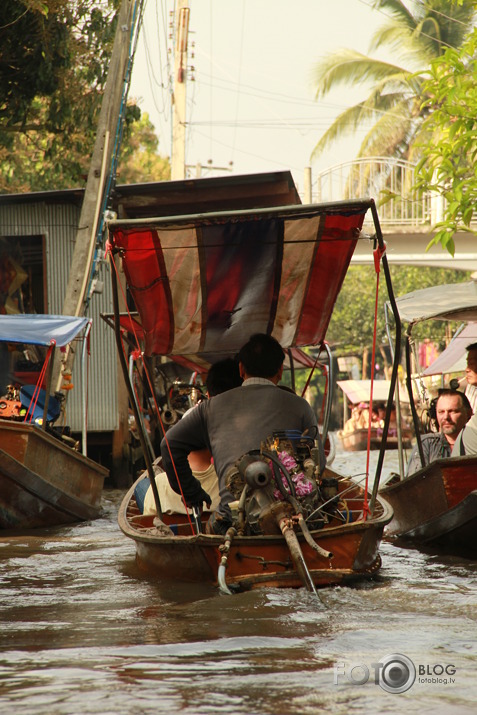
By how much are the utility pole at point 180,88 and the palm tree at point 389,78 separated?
5.20 m

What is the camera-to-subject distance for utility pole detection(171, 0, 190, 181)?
1988cm

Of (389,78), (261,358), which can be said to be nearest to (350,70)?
(389,78)

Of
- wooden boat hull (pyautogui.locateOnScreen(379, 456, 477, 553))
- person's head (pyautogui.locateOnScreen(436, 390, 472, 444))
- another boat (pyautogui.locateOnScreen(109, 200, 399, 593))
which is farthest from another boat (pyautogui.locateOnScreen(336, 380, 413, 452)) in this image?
another boat (pyautogui.locateOnScreen(109, 200, 399, 593))

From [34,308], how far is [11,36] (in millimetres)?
4519

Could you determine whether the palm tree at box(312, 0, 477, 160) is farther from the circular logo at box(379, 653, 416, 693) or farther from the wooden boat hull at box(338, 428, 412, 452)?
the circular logo at box(379, 653, 416, 693)

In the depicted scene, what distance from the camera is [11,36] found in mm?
12758

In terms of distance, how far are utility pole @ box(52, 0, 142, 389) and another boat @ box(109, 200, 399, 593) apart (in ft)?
17.9

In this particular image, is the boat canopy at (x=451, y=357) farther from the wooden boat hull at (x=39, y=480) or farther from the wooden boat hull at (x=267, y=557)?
the wooden boat hull at (x=267, y=557)

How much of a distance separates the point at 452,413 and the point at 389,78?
1947cm

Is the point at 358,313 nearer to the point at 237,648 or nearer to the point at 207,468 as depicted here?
the point at 207,468

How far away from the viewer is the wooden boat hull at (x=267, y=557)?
520 cm

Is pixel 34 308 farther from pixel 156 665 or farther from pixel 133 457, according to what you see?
pixel 156 665

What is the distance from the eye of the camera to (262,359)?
18.6 ft

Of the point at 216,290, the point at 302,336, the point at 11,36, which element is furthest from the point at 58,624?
the point at 11,36
